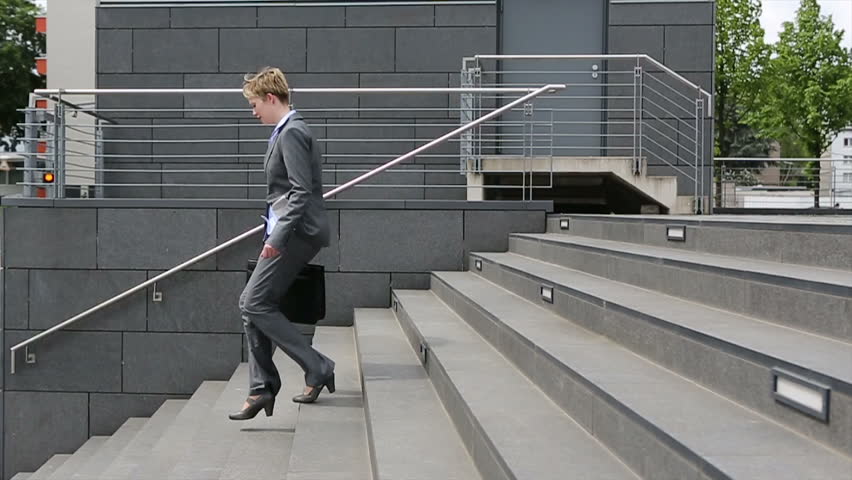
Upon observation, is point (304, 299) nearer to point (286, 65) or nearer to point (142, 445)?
point (142, 445)

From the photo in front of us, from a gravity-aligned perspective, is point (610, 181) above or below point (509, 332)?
above

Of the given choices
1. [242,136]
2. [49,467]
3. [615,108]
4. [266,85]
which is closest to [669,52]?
[615,108]

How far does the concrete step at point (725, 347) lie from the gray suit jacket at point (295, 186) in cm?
156

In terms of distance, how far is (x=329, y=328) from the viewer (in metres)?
8.64

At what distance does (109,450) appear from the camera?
25.7 ft

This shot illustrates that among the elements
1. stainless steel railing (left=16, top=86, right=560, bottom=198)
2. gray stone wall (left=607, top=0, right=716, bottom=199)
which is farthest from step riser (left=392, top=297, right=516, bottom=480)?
gray stone wall (left=607, top=0, right=716, bottom=199)

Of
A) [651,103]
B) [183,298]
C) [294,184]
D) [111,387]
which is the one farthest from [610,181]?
[294,184]

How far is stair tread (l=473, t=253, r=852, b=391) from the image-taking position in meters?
2.73

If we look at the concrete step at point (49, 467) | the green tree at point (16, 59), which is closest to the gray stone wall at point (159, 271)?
Answer: the concrete step at point (49, 467)

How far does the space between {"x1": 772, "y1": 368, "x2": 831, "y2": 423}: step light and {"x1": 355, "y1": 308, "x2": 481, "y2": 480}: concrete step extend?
4.50ft

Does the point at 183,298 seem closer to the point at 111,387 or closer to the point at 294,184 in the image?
the point at 111,387

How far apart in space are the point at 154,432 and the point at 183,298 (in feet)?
5.45

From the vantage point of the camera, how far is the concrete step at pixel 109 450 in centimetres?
717

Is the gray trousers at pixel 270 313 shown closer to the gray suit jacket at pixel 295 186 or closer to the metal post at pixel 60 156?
the gray suit jacket at pixel 295 186
